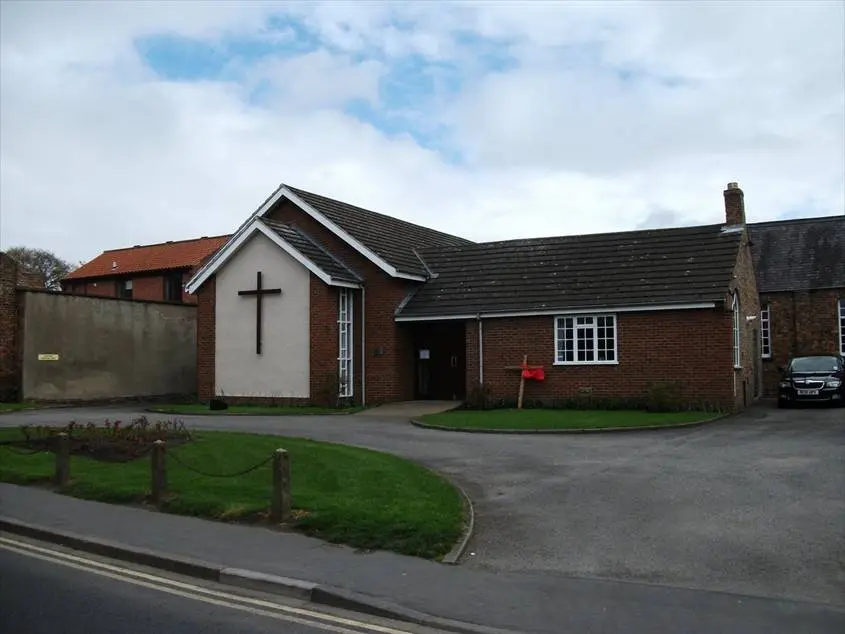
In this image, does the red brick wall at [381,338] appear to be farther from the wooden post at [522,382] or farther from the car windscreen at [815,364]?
the car windscreen at [815,364]

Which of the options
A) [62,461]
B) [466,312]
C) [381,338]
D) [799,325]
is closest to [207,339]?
[381,338]

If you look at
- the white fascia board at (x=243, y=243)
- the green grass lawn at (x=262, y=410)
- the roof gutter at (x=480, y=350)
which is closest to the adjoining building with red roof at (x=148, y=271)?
the white fascia board at (x=243, y=243)

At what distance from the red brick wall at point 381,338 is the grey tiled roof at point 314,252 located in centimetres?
48

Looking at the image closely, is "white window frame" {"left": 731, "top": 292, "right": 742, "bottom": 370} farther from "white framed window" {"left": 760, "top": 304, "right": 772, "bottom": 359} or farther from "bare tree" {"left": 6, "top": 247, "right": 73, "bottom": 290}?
"bare tree" {"left": 6, "top": 247, "right": 73, "bottom": 290}

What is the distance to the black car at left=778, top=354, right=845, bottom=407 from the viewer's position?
78.2 feet

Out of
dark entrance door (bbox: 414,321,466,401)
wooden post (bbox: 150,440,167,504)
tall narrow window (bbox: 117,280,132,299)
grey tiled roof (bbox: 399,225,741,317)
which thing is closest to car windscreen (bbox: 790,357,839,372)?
grey tiled roof (bbox: 399,225,741,317)

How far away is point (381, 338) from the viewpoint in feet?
85.6

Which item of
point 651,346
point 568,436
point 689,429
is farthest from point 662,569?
point 651,346

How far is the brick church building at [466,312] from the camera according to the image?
878 inches

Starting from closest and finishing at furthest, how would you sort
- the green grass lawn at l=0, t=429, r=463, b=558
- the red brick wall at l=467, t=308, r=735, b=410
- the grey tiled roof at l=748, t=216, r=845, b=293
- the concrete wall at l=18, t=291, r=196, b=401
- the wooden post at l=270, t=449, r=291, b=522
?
1. the green grass lawn at l=0, t=429, r=463, b=558
2. the wooden post at l=270, t=449, r=291, b=522
3. the red brick wall at l=467, t=308, r=735, b=410
4. the concrete wall at l=18, t=291, r=196, b=401
5. the grey tiled roof at l=748, t=216, r=845, b=293

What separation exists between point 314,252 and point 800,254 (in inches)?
834

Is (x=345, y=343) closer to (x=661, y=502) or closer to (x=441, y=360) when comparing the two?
(x=441, y=360)

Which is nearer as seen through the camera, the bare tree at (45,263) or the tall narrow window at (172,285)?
the tall narrow window at (172,285)

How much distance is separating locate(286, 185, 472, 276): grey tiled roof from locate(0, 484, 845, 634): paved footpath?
17582mm
